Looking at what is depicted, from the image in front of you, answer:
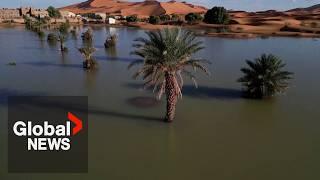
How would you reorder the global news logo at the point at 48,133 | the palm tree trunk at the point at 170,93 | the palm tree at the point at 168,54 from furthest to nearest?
1. the palm tree trunk at the point at 170,93
2. the palm tree at the point at 168,54
3. the global news logo at the point at 48,133

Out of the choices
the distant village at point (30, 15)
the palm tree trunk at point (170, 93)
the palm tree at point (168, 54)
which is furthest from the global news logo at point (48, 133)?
the distant village at point (30, 15)

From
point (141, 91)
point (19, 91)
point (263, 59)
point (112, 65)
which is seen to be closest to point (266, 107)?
point (263, 59)

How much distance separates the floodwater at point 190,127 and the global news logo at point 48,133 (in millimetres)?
793

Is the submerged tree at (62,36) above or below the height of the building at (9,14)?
below

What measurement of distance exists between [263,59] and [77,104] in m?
12.4

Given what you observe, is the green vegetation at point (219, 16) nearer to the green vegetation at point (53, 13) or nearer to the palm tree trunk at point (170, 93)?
the green vegetation at point (53, 13)

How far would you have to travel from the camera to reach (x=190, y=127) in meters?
19.8

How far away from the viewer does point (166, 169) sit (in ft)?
49.9

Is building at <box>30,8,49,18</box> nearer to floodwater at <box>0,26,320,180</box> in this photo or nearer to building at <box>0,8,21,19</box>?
building at <box>0,8,21,19</box>

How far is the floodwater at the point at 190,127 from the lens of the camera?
598 inches

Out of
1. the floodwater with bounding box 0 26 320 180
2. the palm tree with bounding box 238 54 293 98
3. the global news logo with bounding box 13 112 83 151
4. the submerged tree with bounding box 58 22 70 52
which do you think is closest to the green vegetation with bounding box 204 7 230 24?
the submerged tree with bounding box 58 22 70 52

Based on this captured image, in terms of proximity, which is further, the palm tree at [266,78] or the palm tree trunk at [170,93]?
the palm tree at [266,78]

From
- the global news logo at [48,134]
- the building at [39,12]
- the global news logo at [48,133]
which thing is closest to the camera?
the global news logo at [48,134]

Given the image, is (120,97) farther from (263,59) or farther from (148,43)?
(263,59)
